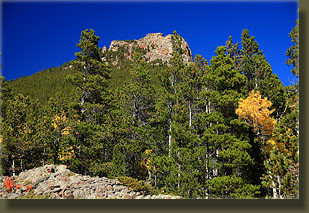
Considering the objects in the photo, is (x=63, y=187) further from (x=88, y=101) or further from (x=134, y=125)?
(x=134, y=125)

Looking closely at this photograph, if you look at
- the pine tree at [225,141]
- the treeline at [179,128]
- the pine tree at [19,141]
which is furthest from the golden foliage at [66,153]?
the pine tree at [225,141]

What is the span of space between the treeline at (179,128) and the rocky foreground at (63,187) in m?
2.62

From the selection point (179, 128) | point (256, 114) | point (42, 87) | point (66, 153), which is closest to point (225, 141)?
point (256, 114)

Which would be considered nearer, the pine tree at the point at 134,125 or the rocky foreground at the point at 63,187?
the rocky foreground at the point at 63,187

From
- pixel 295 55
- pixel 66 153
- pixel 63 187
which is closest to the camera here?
pixel 295 55

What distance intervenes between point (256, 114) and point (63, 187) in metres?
10.8

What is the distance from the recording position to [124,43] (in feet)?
425

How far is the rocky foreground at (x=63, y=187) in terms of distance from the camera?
32.4 feet

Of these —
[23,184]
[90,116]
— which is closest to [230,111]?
[90,116]

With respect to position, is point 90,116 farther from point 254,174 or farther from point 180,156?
point 254,174

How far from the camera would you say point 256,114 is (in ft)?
40.1

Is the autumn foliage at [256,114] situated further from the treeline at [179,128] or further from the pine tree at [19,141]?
the pine tree at [19,141]

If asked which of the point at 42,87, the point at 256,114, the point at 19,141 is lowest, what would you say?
the point at 19,141

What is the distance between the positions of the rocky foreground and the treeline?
2616 millimetres
